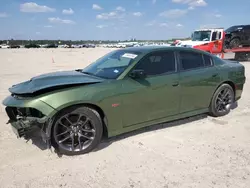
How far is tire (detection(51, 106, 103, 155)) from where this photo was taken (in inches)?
134

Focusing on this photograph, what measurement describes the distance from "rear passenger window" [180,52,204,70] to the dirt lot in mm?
1187

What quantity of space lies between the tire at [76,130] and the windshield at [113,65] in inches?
31.2

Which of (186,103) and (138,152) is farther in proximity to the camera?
(186,103)

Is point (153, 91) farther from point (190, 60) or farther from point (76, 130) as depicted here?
point (76, 130)

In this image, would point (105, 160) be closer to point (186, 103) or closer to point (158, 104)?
point (158, 104)

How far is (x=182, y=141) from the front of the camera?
4.04 meters

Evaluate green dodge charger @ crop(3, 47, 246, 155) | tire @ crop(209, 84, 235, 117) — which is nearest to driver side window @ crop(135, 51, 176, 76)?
green dodge charger @ crop(3, 47, 246, 155)

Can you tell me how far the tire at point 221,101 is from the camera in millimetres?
5039

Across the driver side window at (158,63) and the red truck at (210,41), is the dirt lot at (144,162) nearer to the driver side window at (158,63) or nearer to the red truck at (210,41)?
the driver side window at (158,63)

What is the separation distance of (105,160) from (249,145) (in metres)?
2.33

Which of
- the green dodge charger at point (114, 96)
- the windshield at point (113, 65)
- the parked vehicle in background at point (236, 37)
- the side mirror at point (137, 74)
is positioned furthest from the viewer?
the parked vehicle in background at point (236, 37)

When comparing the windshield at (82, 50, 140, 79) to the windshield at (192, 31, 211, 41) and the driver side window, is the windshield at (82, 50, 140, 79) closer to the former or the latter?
the driver side window

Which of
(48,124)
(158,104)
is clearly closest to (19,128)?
(48,124)

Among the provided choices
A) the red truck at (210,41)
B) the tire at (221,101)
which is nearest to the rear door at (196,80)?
the tire at (221,101)
